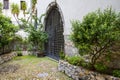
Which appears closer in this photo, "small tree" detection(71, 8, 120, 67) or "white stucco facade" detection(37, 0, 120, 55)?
"small tree" detection(71, 8, 120, 67)

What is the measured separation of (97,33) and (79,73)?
6.44 feet

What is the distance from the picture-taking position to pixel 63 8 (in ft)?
32.9

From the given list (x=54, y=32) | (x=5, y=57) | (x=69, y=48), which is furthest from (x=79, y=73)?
(x=5, y=57)

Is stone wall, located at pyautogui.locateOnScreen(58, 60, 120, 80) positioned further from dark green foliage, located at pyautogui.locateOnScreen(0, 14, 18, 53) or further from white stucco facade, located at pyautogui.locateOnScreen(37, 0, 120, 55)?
dark green foliage, located at pyautogui.locateOnScreen(0, 14, 18, 53)

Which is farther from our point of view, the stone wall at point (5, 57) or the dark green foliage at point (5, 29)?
the stone wall at point (5, 57)

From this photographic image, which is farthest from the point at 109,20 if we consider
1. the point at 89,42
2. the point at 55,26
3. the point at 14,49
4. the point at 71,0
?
the point at 14,49

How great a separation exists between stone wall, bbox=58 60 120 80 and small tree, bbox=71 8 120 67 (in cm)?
52

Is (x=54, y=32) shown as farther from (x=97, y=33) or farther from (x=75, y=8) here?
(x=97, y=33)

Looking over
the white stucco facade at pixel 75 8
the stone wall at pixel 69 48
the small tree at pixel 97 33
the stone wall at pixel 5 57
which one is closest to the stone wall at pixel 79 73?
the small tree at pixel 97 33

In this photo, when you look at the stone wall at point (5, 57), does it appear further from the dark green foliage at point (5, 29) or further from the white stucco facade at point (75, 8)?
the white stucco facade at point (75, 8)

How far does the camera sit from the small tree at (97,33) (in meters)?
5.31

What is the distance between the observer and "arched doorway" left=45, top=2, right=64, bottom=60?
35.6ft

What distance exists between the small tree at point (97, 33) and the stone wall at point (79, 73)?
519 mm

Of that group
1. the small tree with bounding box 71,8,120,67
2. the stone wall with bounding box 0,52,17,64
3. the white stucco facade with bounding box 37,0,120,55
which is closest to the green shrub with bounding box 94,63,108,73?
the small tree with bounding box 71,8,120,67
